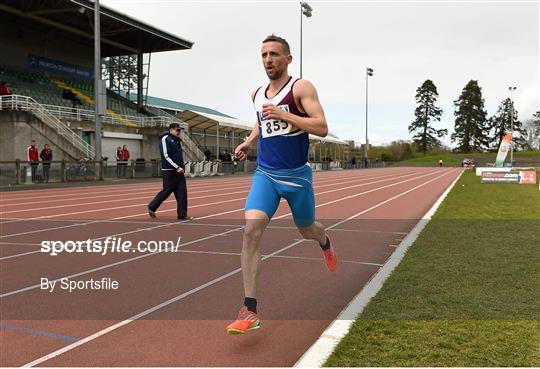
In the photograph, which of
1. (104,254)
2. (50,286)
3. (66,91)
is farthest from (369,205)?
(66,91)

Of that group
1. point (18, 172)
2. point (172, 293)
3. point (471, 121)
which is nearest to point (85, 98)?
point (18, 172)

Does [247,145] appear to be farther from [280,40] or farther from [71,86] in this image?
[71,86]

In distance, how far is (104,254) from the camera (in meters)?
7.13

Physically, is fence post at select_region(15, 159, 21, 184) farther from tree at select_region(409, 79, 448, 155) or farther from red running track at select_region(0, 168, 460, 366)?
tree at select_region(409, 79, 448, 155)

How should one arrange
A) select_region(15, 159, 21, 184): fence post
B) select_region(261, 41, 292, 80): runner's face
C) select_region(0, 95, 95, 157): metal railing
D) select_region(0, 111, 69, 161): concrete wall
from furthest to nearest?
select_region(0, 95, 95, 157): metal railing < select_region(0, 111, 69, 161): concrete wall < select_region(15, 159, 21, 184): fence post < select_region(261, 41, 292, 80): runner's face

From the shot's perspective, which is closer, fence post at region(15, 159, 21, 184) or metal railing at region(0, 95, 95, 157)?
fence post at region(15, 159, 21, 184)

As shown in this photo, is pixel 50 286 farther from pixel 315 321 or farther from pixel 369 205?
pixel 369 205

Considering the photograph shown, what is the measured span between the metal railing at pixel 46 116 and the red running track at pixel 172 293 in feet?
69.6

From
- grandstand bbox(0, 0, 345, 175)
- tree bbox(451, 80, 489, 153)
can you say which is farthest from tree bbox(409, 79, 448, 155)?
grandstand bbox(0, 0, 345, 175)

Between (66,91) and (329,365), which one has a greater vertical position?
(66,91)

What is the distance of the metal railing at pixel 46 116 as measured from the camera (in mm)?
29078

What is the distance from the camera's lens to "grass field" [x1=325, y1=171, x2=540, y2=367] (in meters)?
3.35

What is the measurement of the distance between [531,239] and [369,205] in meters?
6.98

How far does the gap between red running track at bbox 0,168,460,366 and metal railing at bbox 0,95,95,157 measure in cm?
2122
